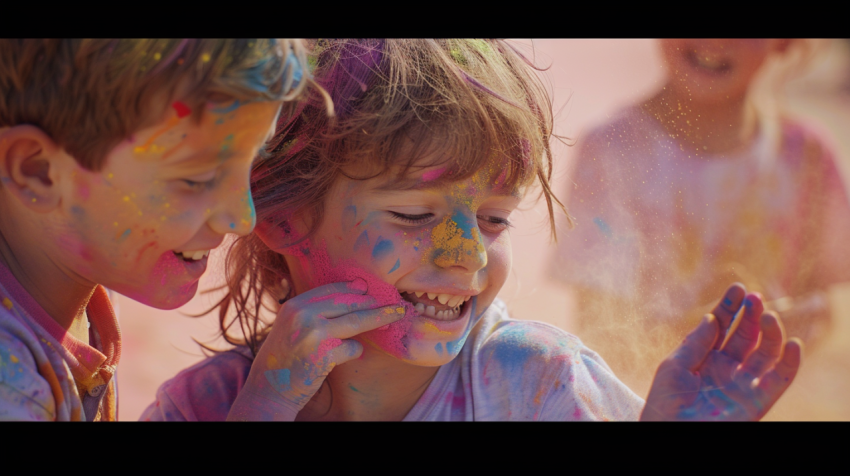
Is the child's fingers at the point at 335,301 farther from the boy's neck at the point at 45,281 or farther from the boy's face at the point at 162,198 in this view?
the boy's neck at the point at 45,281

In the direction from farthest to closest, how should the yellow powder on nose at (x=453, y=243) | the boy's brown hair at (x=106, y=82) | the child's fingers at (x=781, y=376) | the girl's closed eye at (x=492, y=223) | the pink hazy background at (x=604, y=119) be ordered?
1. the pink hazy background at (x=604, y=119)
2. the girl's closed eye at (x=492, y=223)
3. the yellow powder on nose at (x=453, y=243)
4. the child's fingers at (x=781, y=376)
5. the boy's brown hair at (x=106, y=82)

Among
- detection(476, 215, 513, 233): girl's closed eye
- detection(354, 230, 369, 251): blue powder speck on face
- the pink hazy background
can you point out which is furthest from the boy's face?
the pink hazy background

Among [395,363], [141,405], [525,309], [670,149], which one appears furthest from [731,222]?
[141,405]

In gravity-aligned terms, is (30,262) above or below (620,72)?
below

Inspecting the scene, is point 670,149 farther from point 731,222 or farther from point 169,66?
point 169,66

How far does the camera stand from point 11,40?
1135mm

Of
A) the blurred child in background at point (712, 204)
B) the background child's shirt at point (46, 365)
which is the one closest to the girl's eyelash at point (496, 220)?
the blurred child in background at point (712, 204)

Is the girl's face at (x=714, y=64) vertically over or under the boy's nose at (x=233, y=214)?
over

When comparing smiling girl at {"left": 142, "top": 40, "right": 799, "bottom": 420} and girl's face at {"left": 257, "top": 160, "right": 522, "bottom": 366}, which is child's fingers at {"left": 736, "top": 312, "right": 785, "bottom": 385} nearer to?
smiling girl at {"left": 142, "top": 40, "right": 799, "bottom": 420}

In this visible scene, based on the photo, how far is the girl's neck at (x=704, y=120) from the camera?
1.72 meters

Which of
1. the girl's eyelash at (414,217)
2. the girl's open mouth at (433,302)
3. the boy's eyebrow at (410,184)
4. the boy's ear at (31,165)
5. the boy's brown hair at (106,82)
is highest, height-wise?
the boy's brown hair at (106,82)

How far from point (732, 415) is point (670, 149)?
2.36 feet

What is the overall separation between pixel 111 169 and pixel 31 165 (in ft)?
0.43

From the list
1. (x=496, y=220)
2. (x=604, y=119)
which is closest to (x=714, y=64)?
(x=604, y=119)
